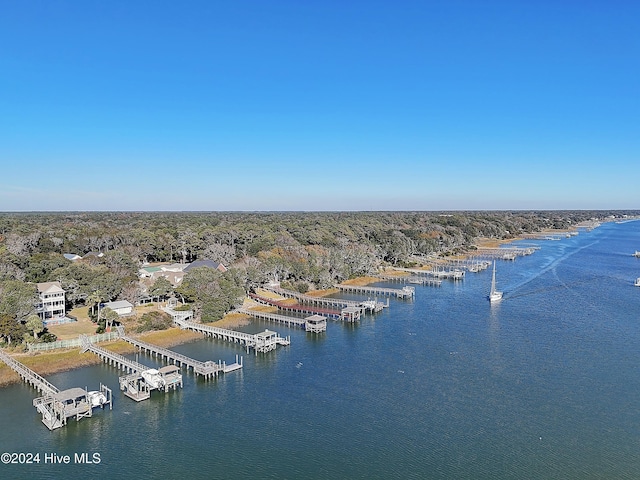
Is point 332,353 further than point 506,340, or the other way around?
point 506,340

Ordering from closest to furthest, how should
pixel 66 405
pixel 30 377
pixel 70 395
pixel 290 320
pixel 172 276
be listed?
pixel 66 405 < pixel 70 395 < pixel 30 377 < pixel 290 320 < pixel 172 276

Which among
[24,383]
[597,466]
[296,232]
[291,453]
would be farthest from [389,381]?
[296,232]

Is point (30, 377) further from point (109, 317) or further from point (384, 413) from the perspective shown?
point (384, 413)

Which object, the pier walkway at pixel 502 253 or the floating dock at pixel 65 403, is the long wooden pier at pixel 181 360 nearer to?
the floating dock at pixel 65 403

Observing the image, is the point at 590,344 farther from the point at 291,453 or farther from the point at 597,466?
the point at 291,453

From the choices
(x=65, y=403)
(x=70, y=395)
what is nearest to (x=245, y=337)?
(x=70, y=395)
